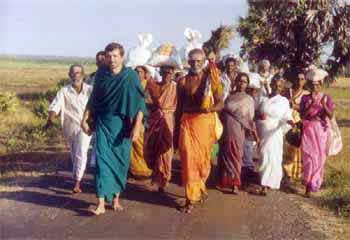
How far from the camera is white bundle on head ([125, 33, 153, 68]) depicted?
371 inches

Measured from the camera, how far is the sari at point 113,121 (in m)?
7.08

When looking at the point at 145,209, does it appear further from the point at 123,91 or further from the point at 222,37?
the point at 222,37

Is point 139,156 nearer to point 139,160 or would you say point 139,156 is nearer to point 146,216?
point 139,160

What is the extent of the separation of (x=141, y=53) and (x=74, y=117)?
1675 millimetres

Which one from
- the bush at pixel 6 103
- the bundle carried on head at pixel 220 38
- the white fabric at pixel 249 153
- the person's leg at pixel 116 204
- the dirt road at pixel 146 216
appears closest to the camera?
the dirt road at pixel 146 216

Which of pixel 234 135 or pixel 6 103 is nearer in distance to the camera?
pixel 234 135

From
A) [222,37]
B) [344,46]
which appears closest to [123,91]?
[222,37]

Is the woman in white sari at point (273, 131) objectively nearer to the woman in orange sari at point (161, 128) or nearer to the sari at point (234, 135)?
the sari at point (234, 135)

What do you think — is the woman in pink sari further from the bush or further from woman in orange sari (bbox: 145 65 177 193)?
the bush

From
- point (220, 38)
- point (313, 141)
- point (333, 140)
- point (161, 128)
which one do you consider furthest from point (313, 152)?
point (220, 38)

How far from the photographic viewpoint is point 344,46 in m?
18.0

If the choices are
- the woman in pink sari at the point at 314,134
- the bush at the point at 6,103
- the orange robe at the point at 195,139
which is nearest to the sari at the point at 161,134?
the orange robe at the point at 195,139

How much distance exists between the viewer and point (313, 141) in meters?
8.68

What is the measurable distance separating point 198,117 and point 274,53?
10.7m
